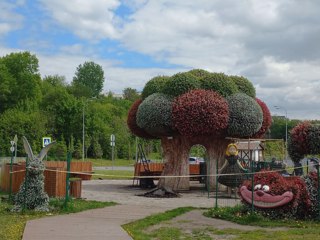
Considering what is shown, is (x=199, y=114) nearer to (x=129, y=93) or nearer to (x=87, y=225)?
(x=87, y=225)

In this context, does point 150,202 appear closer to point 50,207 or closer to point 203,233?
point 50,207

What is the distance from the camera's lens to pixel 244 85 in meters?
23.8

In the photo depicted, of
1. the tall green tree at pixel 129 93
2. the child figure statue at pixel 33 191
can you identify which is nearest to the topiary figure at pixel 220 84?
the child figure statue at pixel 33 191

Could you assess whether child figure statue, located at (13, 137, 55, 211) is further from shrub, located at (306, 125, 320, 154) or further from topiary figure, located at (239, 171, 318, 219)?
shrub, located at (306, 125, 320, 154)

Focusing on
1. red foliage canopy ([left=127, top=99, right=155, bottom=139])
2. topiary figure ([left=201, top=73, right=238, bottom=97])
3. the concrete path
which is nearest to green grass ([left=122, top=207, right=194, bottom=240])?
the concrete path

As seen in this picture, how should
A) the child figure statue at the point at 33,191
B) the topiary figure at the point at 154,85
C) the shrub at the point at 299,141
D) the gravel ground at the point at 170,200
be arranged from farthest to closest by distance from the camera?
the topiary figure at the point at 154,85
the shrub at the point at 299,141
the gravel ground at the point at 170,200
the child figure statue at the point at 33,191

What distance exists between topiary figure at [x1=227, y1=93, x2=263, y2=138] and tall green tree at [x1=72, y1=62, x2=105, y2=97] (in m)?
96.6

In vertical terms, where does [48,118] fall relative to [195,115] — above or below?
above

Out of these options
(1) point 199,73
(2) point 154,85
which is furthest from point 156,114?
(1) point 199,73

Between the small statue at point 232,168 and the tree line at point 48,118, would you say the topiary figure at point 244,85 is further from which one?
the tree line at point 48,118

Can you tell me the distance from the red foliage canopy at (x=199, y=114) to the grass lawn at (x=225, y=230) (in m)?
7.57

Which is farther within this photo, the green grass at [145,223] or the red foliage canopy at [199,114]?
the red foliage canopy at [199,114]

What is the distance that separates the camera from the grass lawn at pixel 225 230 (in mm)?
10711

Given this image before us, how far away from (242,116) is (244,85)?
2413mm
